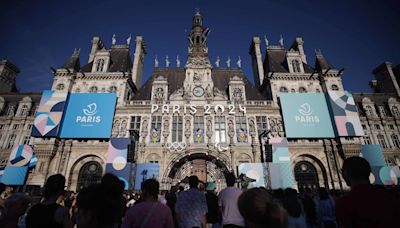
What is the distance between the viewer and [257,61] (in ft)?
109

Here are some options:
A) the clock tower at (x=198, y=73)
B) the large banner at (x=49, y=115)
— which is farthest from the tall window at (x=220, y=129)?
the large banner at (x=49, y=115)

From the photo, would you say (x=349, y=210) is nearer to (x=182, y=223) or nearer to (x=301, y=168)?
(x=182, y=223)

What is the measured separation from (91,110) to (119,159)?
6934 mm

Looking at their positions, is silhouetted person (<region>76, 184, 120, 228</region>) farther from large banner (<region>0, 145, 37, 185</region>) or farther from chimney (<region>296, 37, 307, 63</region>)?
chimney (<region>296, 37, 307, 63</region>)

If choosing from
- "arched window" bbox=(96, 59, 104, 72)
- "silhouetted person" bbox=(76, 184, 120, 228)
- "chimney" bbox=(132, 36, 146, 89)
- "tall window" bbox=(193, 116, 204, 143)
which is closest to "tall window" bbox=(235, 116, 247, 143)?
"tall window" bbox=(193, 116, 204, 143)

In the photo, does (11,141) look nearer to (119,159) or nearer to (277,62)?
(119,159)

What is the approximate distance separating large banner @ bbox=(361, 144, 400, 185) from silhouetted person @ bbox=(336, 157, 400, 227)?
25.4 metres

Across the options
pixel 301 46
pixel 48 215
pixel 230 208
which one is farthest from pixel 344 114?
pixel 48 215

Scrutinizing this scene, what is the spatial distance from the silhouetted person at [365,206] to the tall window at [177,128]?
20.6m

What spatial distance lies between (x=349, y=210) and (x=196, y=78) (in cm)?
2394

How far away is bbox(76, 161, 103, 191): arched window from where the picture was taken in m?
22.1

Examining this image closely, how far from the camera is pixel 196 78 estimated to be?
25391mm

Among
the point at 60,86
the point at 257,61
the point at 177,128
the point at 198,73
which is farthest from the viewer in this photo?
the point at 257,61

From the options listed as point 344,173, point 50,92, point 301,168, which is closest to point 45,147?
point 50,92
